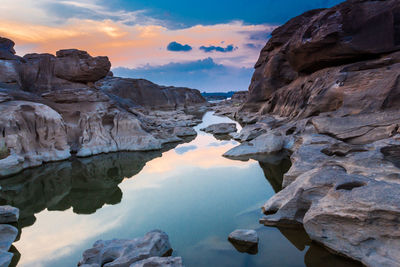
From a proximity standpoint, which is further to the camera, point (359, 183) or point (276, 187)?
point (276, 187)

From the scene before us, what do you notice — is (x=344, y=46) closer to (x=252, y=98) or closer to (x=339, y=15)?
(x=339, y=15)

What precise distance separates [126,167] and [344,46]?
15479 mm

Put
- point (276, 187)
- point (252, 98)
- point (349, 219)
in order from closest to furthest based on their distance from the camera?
point (349, 219) < point (276, 187) < point (252, 98)

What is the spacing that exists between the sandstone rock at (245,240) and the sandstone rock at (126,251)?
59.0 inches

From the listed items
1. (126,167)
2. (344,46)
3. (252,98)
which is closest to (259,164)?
→ (126,167)

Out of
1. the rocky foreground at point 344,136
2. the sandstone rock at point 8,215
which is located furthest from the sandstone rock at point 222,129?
the sandstone rock at point 8,215

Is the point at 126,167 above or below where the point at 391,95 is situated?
below

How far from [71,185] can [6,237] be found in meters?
4.99

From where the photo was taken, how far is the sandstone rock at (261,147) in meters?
13.8

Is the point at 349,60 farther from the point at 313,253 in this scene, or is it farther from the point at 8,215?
the point at 8,215

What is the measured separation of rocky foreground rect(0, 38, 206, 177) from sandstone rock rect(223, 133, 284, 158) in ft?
17.9

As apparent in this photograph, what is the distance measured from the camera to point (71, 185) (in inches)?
417

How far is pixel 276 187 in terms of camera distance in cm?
906

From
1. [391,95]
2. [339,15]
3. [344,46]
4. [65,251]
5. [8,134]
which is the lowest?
[65,251]
